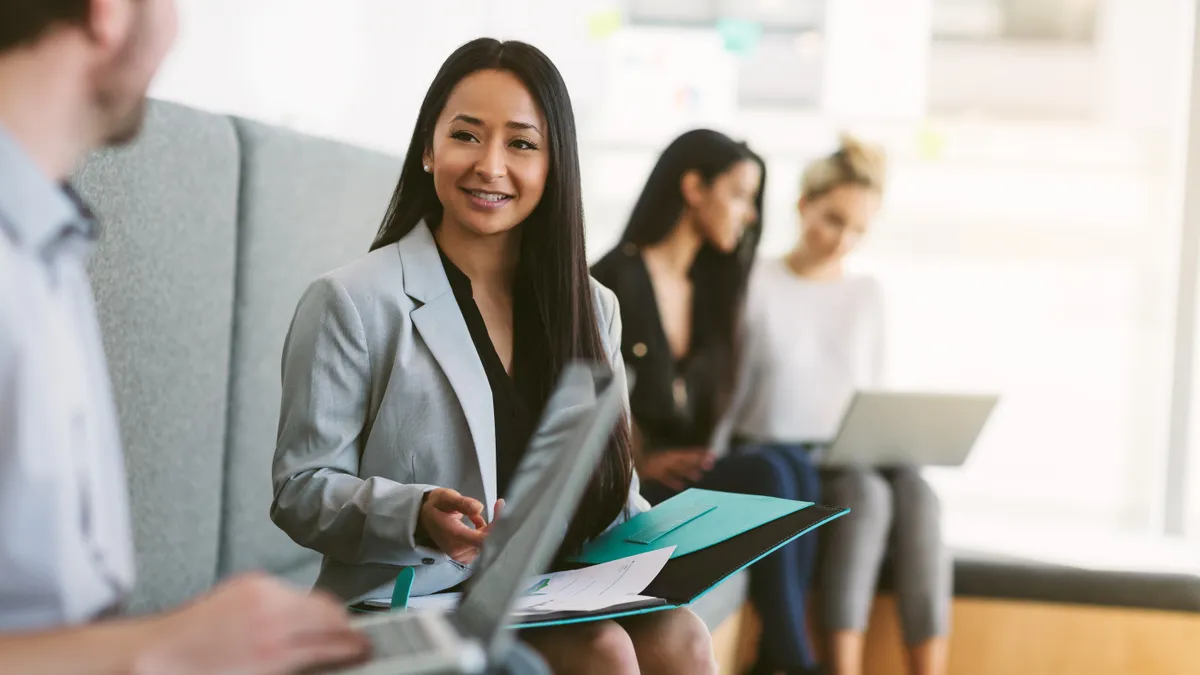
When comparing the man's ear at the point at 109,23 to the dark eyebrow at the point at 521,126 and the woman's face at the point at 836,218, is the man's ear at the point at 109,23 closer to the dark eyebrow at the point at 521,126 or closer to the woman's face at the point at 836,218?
the dark eyebrow at the point at 521,126

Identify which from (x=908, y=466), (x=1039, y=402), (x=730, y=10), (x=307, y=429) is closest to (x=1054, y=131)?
(x=1039, y=402)

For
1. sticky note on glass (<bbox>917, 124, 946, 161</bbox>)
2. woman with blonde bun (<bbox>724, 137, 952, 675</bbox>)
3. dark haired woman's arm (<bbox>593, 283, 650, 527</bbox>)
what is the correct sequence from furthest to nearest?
sticky note on glass (<bbox>917, 124, 946, 161</bbox>) < woman with blonde bun (<bbox>724, 137, 952, 675</bbox>) < dark haired woman's arm (<bbox>593, 283, 650, 527</bbox>)

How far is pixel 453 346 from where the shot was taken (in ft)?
3.71

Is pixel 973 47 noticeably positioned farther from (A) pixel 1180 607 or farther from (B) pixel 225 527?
(B) pixel 225 527

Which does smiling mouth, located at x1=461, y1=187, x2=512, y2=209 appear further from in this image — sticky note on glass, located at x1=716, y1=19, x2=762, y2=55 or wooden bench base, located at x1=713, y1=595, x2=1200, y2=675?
sticky note on glass, located at x1=716, y1=19, x2=762, y2=55

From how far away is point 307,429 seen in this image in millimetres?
1059

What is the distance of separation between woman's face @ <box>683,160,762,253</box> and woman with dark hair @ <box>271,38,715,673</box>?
91 centimetres

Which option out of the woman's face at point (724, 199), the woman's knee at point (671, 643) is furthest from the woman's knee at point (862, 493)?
the woman's knee at point (671, 643)

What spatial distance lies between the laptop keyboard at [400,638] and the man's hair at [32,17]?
12.6 inches

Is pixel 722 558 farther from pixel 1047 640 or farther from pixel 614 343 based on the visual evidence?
pixel 1047 640

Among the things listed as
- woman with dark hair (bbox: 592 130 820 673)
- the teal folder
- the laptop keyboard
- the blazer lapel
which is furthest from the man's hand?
woman with dark hair (bbox: 592 130 820 673)

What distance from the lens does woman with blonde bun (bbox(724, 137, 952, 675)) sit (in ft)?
7.11

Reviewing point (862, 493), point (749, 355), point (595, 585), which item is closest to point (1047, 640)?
point (862, 493)

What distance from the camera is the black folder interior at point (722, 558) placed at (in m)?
0.93
